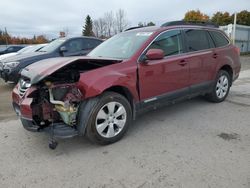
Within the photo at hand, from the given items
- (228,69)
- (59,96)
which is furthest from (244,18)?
(59,96)

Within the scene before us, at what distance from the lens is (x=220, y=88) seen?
538 centimetres

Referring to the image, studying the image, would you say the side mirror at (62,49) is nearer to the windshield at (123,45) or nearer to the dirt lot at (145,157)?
the windshield at (123,45)

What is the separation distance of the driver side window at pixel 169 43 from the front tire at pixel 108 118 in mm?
1138

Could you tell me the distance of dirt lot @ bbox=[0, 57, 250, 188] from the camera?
2625mm

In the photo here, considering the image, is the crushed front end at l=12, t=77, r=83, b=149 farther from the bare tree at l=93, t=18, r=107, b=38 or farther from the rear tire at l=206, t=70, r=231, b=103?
the bare tree at l=93, t=18, r=107, b=38

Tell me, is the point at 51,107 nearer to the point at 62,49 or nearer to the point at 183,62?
the point at 183,62

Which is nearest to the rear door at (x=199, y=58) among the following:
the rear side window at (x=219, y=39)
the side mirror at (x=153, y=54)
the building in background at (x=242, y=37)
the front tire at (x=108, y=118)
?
the rear side window at (x=219, y=39)

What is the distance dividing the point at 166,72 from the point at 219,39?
82.1 inches

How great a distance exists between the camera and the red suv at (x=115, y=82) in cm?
317

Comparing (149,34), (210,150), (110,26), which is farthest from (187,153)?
(110,26)

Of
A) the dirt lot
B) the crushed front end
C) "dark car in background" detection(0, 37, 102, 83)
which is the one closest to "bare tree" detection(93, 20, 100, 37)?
"dark car in background" detection(0, 37, 102, 83)

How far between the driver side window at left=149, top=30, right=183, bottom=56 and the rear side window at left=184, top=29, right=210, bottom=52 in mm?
273

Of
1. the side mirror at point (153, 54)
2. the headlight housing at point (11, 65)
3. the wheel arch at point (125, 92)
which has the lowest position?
the wheel arch at point (125, 92)

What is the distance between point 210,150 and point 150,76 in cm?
141
